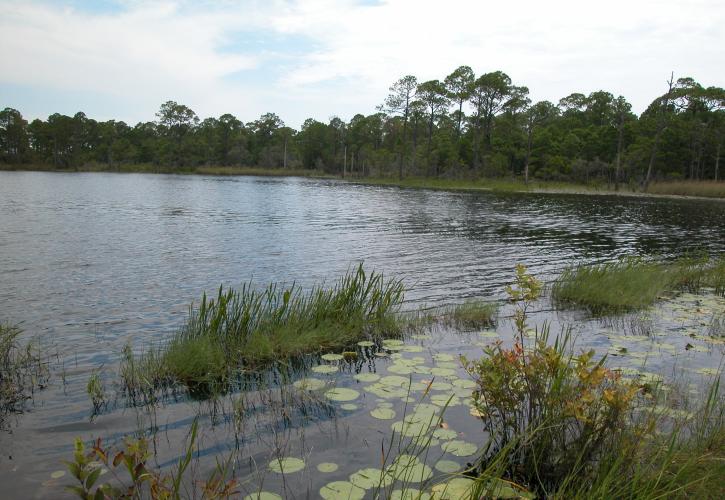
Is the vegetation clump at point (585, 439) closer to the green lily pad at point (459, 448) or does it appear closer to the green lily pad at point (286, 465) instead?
the green lily pad at point (459, 448)

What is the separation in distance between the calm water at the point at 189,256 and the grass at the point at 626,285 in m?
2.24

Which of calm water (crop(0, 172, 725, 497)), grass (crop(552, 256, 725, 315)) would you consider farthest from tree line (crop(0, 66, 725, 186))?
grass (crop(552, 256, 725, 315))

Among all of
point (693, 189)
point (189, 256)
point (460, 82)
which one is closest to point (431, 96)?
point (460, 82)

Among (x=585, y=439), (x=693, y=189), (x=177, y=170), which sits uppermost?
Answer: (x=177, y=170)

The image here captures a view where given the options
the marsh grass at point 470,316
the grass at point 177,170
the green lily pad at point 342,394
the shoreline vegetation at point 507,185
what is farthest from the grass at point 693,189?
the grass at point 177,170

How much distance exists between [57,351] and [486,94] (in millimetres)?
91096

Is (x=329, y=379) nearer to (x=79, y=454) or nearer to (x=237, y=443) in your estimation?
(x=237, y=443)

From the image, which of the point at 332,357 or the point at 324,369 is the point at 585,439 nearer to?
the point at 324,369

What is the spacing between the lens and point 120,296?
11867 millimetres

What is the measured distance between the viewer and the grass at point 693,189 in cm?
5694

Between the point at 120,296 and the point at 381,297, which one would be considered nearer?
the point at 381,297

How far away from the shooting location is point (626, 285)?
12.0m

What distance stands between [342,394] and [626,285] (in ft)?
28.9

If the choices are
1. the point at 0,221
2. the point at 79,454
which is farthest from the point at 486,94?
the point at 79,454
